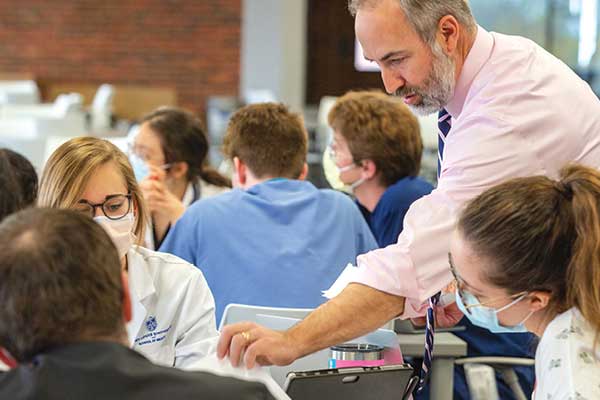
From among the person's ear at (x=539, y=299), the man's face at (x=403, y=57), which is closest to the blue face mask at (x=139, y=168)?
the man's face at (x=403, y=57)

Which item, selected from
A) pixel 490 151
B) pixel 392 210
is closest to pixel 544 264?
pixel 490 151

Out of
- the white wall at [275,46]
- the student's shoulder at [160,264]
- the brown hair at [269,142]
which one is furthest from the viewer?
the white wall at [275,46]

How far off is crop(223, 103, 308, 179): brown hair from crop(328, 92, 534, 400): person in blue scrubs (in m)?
0.38

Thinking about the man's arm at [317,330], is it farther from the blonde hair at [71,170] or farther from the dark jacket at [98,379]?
the blonde hair at [71,170]

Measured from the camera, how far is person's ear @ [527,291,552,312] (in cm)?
168

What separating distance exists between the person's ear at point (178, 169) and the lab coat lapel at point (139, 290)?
5.59 ft

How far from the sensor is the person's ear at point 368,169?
3.55 meters

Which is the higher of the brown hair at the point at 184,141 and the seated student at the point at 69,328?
the seated student at the point at 69,328

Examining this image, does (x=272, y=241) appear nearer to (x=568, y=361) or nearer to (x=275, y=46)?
(x=568, y=361)

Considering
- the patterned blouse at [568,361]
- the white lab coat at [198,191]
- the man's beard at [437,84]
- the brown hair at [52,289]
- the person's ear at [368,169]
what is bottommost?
the white lab coat at [198,191]

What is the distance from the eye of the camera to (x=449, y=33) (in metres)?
2.06

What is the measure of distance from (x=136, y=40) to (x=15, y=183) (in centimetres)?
994

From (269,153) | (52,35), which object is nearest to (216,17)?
(52,35)

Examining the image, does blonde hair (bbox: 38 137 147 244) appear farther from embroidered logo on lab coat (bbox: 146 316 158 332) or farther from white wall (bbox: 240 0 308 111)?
white wall (bbox: 240 0 308 111)
